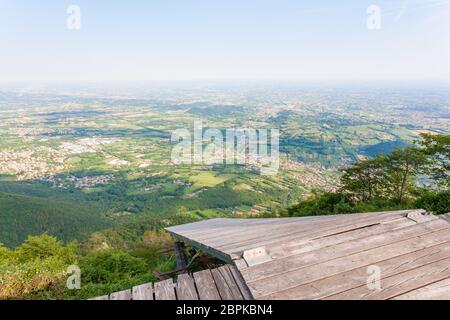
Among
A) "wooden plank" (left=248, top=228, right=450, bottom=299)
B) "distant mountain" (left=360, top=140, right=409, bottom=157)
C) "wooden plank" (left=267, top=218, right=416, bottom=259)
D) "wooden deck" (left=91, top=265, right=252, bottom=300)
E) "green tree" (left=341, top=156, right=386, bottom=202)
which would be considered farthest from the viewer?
"distant mountain" (left=360, top=140, right=409, bottom=157)

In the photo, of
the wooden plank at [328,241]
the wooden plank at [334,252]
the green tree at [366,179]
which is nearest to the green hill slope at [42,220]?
the green tree at [366,179]

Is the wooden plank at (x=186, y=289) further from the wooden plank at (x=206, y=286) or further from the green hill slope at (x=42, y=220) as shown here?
the green hill slope at (x=42, y=220)

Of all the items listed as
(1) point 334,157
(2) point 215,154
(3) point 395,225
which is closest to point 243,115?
(2) point 215,154

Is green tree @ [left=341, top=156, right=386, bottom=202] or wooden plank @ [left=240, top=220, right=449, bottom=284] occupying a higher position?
wooden plank @ [left=240, top=220, right=449, bottom=284]

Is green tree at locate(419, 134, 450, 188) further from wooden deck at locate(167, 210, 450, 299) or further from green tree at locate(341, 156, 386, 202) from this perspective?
wooden deck at locate(167, 210, 450, 299)

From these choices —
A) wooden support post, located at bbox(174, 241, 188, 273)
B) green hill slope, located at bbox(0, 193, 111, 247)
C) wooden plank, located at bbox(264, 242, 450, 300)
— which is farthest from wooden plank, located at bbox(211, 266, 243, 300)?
green hill slope, located at bbox(0, 193, 111, 247)

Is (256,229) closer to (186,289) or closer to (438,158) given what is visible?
(186,289)

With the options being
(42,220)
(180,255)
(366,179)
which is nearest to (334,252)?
(180,255)
